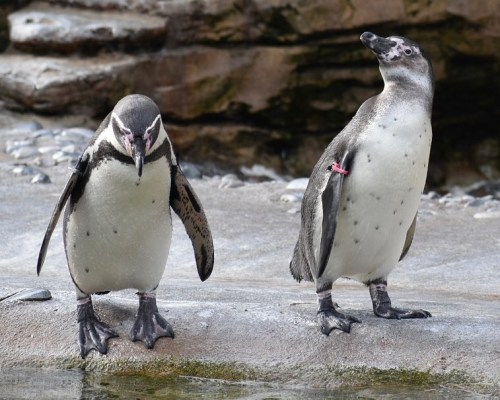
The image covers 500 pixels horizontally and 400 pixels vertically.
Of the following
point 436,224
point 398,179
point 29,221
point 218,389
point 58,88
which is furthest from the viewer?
point 58,88

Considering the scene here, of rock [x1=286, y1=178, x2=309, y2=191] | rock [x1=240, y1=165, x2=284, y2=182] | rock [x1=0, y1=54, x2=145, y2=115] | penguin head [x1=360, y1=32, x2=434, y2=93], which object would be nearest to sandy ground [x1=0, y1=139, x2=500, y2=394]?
penguin head [x1=360, y1=32, x2=434, y2=93]

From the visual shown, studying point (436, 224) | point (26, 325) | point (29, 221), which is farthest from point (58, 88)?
point (26, 325)

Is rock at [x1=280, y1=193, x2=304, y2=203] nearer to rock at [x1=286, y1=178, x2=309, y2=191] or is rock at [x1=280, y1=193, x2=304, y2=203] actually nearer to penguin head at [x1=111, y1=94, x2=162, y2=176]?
rock at [x1=286, y1=178, x2=309, y2=191]

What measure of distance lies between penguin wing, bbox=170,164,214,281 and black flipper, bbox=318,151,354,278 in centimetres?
47

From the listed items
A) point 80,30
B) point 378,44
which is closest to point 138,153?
point 378,44

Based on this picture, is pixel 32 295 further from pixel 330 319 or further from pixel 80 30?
pixel 80 30

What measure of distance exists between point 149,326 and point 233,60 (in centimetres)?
634

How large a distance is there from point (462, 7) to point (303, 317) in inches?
251

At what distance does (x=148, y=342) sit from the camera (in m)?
3.96

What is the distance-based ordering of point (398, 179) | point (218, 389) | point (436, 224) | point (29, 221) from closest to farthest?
point (218, 389) → point (398, 179) → point (29, 221) → point (436, 224)

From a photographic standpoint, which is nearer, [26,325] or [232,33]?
[26,325]

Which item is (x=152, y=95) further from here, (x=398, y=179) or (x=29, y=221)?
(x=398, y=179)

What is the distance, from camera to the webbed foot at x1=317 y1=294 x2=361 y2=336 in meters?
4.02

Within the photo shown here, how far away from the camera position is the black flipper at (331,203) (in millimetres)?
4027
